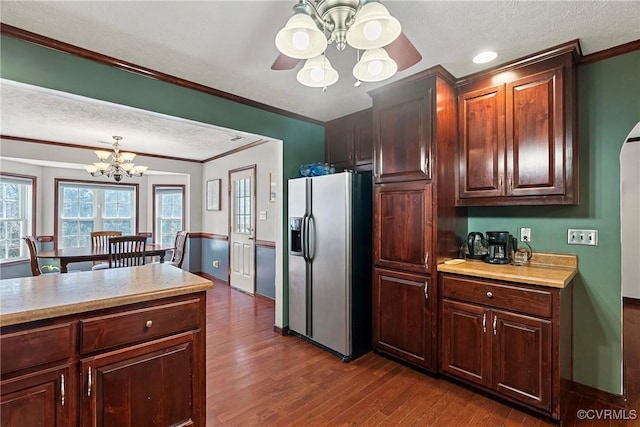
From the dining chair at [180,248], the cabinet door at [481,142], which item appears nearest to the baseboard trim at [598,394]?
the cabinet door at [481,142]

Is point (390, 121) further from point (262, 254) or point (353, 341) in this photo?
point (262, 254)

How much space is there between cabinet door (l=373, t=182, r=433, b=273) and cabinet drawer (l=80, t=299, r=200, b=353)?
1.64m

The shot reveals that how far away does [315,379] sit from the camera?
2.38m

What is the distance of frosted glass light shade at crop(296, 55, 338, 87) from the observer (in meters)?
1.60

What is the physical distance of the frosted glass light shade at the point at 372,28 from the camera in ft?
3.85

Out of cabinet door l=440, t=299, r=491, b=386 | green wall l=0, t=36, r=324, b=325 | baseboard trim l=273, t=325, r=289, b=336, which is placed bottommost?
baseboard trim l=273, t=325, r=289, b=336

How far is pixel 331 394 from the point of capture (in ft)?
7.16

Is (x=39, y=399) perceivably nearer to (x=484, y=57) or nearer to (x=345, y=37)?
(x=345, y=37)

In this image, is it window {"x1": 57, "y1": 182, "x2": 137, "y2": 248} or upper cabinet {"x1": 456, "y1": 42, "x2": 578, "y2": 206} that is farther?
window {"x1": 57, "y1": 182, "x2": 137, "y2": 248}

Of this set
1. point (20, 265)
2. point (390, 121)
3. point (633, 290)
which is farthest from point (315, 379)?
point (20, 265)

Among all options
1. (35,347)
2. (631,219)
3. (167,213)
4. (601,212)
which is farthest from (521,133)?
(167,213)

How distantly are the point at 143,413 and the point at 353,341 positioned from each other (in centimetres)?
171

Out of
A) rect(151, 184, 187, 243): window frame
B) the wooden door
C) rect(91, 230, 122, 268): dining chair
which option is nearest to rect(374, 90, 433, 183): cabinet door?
the wooden door

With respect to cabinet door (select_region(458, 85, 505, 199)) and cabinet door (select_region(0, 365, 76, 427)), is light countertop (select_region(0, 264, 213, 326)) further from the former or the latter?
cabinet door (select_region(458, 85, 505, 199))
